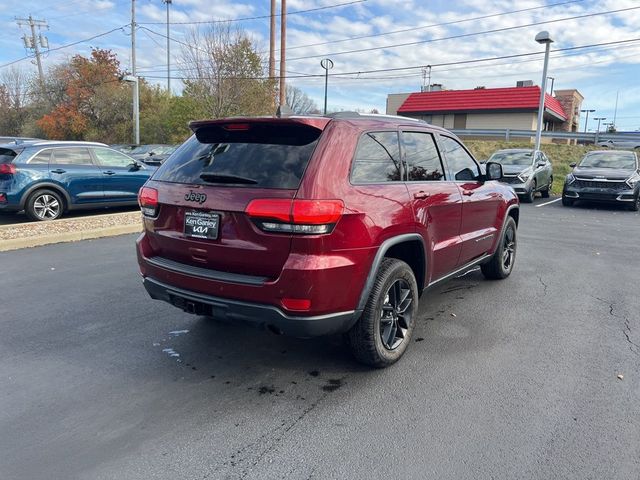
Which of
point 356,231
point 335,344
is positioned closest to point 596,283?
point 335,344

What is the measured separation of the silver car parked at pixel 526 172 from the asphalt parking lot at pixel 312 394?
9865 mm

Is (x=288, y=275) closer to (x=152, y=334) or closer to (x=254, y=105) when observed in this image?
(x=152, y=334)

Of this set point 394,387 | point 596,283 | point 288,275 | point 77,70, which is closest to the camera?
point 288,275

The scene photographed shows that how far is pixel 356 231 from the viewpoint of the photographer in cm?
312

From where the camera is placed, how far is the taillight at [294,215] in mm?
2879

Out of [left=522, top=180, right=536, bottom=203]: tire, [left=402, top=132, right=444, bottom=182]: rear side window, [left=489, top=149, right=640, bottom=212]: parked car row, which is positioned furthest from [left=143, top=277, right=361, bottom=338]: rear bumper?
[left=522, top=180, right=536, bottom=203]: tire

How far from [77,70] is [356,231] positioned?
44.1 m

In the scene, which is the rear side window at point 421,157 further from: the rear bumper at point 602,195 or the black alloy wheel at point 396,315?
the rear bumper at point 602,195

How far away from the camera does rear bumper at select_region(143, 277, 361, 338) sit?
3.00 m

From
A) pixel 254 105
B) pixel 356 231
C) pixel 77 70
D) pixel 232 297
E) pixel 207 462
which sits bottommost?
pixel 207 462

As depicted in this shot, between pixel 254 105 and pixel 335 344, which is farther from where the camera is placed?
pixel 254 105

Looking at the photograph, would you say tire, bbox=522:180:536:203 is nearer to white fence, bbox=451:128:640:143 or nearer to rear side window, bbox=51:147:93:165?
white fence, bbox=451:128:640:143

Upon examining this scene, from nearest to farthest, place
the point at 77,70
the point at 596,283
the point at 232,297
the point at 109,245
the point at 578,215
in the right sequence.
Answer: the point at 232,297
the point at 596,283
the point at 109,245
the point at 578,215
the point at 77,70

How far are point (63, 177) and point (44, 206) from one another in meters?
0.66
